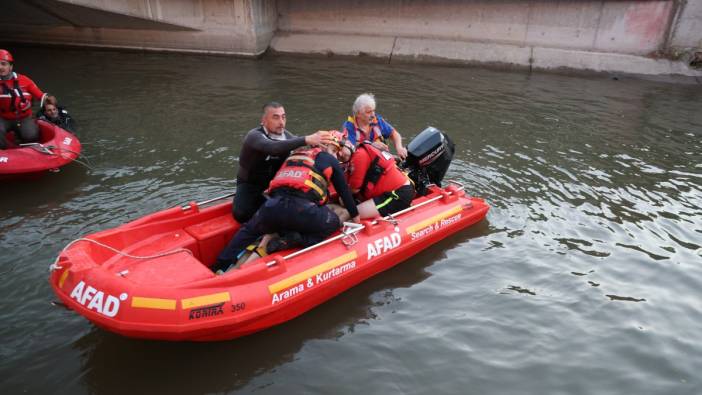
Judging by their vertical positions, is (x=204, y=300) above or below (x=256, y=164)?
below

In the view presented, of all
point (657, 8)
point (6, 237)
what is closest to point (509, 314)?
point (6, 237)

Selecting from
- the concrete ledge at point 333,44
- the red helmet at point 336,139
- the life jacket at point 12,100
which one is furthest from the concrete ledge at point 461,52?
the red helmet at point 336,139

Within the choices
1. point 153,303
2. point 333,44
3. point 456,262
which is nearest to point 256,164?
point 153,303

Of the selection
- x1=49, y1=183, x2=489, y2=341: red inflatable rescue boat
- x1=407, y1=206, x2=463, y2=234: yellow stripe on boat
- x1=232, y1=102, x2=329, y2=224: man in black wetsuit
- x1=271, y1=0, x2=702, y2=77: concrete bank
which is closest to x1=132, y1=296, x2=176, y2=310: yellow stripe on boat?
x1=49, y1=183, x2=489, y2=341: red inflatable rescue boat

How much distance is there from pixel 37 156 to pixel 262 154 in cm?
425

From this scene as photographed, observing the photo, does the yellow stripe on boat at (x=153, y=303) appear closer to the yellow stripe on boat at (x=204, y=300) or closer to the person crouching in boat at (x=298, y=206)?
the yellow stripe on boat at (x=204, y=300)

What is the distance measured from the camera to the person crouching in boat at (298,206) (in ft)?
15.2

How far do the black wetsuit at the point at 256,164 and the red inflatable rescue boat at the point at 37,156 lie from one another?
12.0 ft

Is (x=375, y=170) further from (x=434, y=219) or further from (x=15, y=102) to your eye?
(x=15, y=102)

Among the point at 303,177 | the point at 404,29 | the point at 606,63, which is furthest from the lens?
the point at 404,29

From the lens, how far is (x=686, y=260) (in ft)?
18.8

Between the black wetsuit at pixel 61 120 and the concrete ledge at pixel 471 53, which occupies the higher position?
the concrete ledge at pixel 471 53

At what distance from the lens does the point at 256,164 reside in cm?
510

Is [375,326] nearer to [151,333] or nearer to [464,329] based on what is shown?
[464,329]
